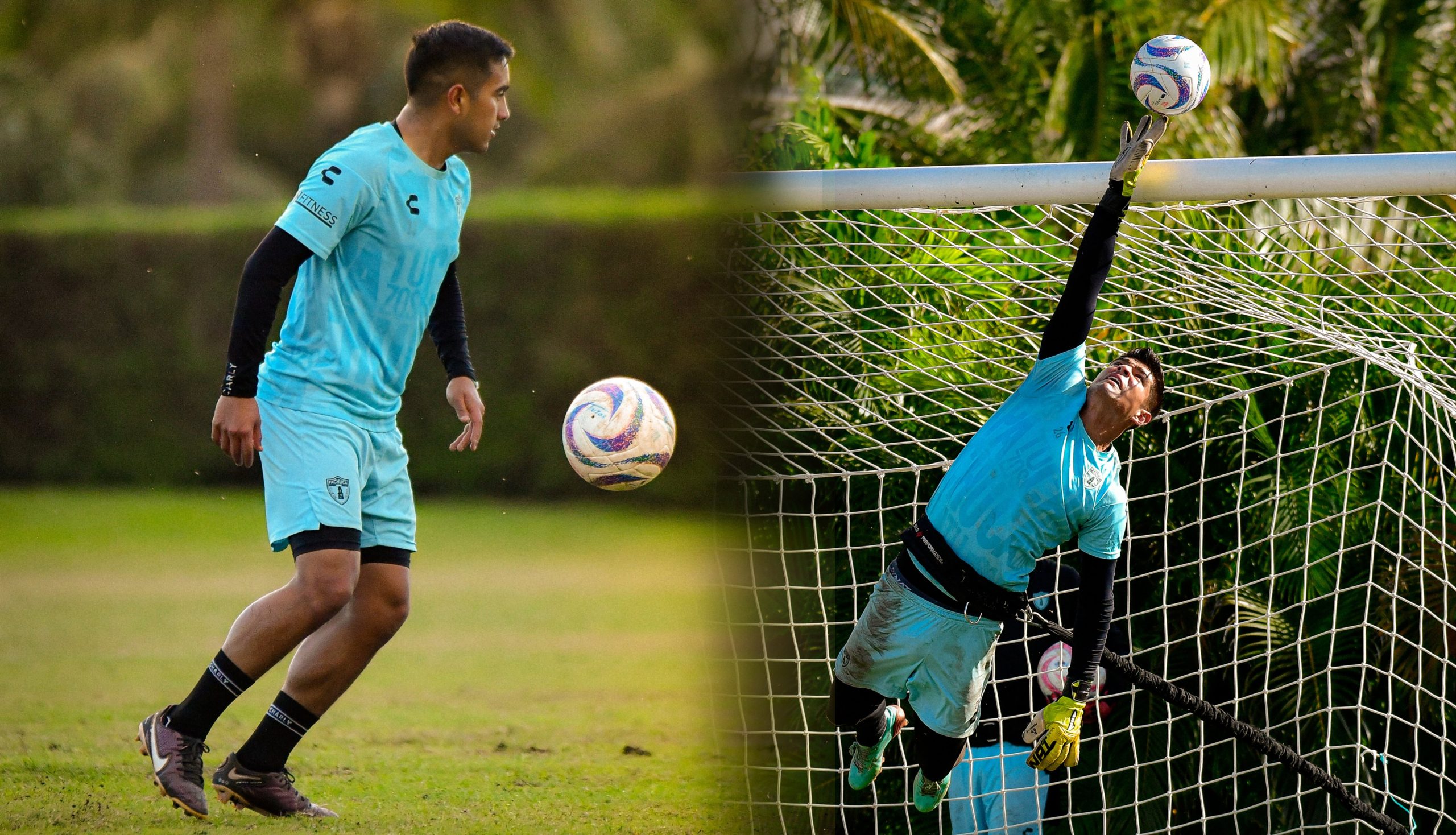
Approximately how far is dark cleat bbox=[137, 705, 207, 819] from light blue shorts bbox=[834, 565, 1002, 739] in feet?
5.74

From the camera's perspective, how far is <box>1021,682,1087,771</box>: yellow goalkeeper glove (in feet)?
12.0

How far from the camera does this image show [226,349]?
12.7 metres

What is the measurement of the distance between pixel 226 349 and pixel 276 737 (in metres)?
9.77

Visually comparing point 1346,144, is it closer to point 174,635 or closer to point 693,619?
point 693,619

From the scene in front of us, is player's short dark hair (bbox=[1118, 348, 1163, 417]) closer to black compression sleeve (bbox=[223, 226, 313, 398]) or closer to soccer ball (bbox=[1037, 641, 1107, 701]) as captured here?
soccer ball (bbox=[1037, 641, 1107, 701])

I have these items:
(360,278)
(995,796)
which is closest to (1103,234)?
(360,278)

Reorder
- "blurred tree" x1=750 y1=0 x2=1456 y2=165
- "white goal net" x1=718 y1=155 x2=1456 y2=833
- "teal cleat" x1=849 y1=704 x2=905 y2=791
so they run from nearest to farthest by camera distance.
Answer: "teal cleat" x1=849 y1=704 x2=905 y2=791
"white goal net" x1=718 y1=155 x2=1456 y2=833
"blurred tree" x1=750 y1=0 x2=1456 y2=165

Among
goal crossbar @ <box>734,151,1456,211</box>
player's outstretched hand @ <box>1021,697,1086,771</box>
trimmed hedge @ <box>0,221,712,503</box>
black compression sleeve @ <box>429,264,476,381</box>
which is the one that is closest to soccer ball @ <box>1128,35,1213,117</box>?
goal crossbar @ <box>734,151,1456,211</box>

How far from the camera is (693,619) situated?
8.45 meters

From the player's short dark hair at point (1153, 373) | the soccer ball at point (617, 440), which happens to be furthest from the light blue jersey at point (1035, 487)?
the soccer ball at point (617, 440)

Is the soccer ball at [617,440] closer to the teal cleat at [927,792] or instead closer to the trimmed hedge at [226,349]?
the teal cleat at [927,792]

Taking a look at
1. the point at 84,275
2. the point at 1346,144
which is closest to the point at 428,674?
the point at 1346,144

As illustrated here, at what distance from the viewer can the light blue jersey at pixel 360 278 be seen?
3656 mm

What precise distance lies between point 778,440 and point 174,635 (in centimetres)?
372
